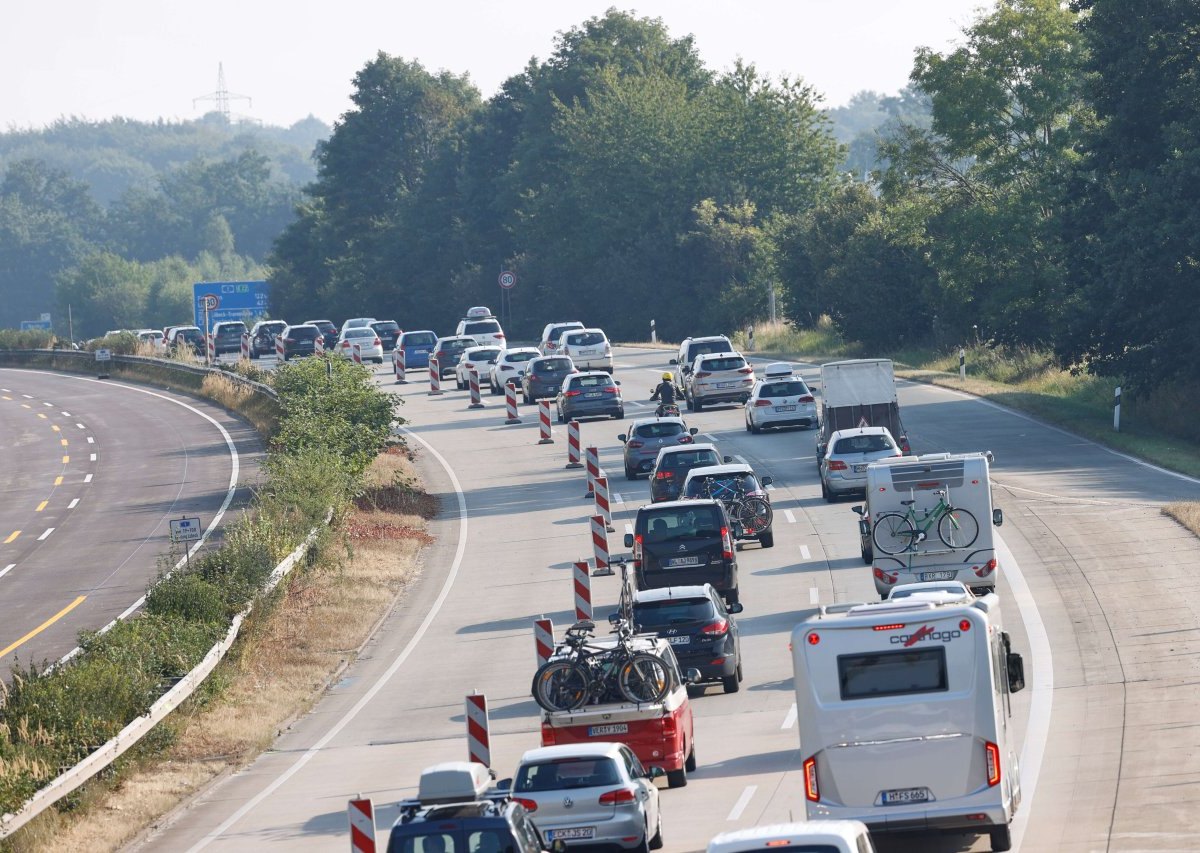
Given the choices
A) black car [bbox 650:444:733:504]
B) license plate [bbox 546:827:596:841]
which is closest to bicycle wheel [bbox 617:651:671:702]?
license plate [bbox 546:827:596:841]

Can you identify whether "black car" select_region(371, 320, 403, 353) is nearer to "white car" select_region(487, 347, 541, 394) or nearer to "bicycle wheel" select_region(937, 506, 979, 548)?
"white car" select_region(487, 347, 541, 394)

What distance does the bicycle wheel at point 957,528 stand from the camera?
92.2 feet

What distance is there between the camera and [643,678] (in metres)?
19.7

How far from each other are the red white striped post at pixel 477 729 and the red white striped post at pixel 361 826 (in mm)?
5165

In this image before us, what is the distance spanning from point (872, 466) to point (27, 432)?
148ft


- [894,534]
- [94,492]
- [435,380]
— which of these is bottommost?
[94,492]

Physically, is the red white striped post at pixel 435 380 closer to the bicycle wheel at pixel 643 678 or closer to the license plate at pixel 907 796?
the bicycle wheel at pixel 643 678

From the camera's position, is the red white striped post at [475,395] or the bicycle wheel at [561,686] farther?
the red white striped post at [475,395]

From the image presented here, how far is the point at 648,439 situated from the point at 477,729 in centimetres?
2478

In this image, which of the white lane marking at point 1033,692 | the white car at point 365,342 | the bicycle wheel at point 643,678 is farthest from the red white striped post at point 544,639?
the white car at point 365,342

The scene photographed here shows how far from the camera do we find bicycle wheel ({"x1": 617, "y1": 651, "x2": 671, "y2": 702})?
19609 mm

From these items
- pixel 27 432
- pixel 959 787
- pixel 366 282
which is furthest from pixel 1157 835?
pixel 366 282

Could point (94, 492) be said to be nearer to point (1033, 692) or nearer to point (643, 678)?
point (1033, 692)

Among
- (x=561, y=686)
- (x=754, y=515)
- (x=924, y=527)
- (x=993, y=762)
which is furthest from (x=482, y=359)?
(x=993, y=762)
